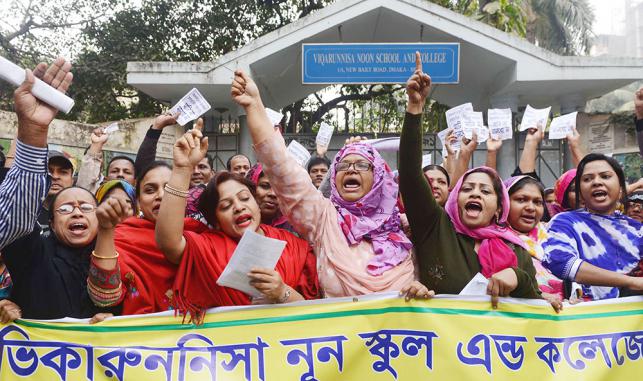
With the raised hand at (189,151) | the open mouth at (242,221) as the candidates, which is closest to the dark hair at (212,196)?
the open mouth at (242,221)

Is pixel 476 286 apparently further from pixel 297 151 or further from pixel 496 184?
pixel 297 151

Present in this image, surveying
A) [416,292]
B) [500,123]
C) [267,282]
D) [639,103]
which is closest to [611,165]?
[639,103]

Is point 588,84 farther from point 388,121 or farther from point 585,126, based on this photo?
point 388,121

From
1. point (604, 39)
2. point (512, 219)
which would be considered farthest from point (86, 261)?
point (604, 39)

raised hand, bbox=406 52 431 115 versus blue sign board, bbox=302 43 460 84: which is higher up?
blue sign board, bbox=302 43 460 84

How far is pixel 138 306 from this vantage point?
242 centimetres

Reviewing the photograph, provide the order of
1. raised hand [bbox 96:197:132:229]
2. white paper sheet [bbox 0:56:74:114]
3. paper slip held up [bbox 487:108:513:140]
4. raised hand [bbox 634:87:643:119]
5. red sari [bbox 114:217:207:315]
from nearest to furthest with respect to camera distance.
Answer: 1. white paper sheet [bbox 0:56:74:114]
2. raised hand [bbox 96:197:132:229]
3. red sari [bbox 114:217:207:315]
4. raised hand [bbox 634:87:643:119]
5. paper slip held up [bbox 487:108:513:140]

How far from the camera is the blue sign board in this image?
815 cm

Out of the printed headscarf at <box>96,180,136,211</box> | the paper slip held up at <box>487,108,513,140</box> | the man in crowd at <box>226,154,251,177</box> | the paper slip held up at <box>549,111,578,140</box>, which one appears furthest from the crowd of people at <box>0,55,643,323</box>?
the paper slip held up at <box>487,108,513,140</box>

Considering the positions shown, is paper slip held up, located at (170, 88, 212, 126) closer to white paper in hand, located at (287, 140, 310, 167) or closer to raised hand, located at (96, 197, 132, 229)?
white paper in hand, located at (287, 140, 310, 167)

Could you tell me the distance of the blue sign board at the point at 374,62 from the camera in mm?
8148

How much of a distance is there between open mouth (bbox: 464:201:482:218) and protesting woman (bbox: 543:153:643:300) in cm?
45

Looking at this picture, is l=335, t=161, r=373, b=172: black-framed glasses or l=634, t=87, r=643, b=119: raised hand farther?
l=634, t=87, r=643, b=119: raised hand

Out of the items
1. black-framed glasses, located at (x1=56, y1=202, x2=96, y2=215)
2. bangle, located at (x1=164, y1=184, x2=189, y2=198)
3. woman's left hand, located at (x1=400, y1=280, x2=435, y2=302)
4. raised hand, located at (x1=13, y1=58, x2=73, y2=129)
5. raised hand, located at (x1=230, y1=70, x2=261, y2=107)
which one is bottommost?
woman's left hand, located at (x1=400, y1=280, x2=435, y2=302)
